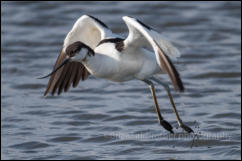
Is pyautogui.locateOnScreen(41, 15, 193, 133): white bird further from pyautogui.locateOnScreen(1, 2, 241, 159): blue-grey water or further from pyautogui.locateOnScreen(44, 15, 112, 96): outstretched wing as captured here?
pyautogui.locateOnScreen(1, 2, 241, 159): blue-grey water

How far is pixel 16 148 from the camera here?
10.3 metres

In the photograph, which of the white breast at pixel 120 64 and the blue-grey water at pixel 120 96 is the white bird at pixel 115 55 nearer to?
the white breast at pixel 120 64

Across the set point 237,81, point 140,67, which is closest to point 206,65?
point 237,81

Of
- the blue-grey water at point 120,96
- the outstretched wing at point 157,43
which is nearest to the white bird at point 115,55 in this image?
the outstretched wing at point 157,43

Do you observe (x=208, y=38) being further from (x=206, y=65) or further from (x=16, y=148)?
(x=16, y=148)

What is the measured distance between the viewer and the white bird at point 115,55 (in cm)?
712

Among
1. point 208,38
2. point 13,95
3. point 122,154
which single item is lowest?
point 122,154

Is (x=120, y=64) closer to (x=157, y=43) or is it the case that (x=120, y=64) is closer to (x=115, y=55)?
(x=115, y=55)

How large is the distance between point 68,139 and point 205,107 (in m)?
2.41

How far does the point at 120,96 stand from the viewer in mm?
12320

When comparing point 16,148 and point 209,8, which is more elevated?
point 209,8

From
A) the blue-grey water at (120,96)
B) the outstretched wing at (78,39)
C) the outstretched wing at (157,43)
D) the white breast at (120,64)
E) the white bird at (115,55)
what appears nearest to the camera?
the outstretched wing at (157,43)

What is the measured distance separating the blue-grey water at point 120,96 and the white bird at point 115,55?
617 millimetres

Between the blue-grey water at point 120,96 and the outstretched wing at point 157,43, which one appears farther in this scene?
the blue-grey water at point 120,96
